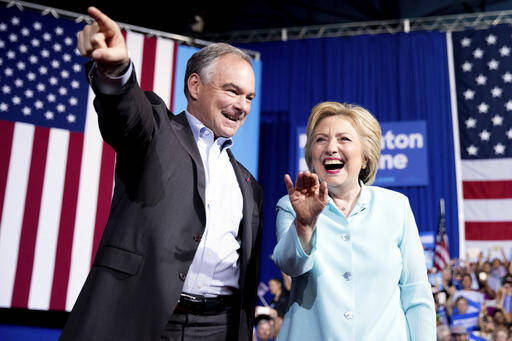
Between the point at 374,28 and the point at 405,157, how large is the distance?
231 cm

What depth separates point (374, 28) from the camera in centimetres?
772

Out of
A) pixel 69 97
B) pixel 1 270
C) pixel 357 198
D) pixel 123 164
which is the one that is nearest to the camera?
pixel 123 164

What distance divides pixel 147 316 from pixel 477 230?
6083 millimetres

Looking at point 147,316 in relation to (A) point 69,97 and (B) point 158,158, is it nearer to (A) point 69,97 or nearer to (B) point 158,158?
(B) point 158,158

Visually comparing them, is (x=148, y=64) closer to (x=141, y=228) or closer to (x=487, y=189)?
(x=141, y=228)

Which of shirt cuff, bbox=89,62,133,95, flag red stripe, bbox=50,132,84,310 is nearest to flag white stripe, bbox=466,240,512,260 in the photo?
flag red stripe, bbox=50,132,84,310

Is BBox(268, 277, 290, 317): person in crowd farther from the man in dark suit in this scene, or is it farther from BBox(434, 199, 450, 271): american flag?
the man in dark suit

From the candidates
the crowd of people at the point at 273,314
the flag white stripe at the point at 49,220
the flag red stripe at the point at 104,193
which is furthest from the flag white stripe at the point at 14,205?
the crowd of people at the point at 273,314

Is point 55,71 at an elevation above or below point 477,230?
above

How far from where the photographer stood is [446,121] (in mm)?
6805

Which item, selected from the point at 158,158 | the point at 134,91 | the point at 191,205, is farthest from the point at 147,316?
the point at 134,91

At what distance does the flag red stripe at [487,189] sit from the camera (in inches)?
254

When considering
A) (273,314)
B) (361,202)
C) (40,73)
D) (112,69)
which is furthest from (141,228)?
(273,314)

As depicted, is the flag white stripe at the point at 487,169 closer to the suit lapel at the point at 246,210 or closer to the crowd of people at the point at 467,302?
the crowd of people at the point at 467,302
